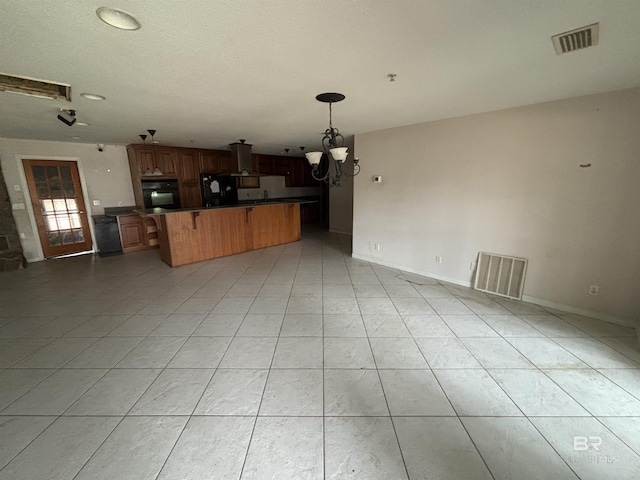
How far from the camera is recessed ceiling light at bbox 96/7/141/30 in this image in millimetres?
1284

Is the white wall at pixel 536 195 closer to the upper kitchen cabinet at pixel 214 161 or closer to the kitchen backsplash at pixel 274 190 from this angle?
the upper kitchen cabinet at pixel 214 161

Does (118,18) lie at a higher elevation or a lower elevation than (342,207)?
higher

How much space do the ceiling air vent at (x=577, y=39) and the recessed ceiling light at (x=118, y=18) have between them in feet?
8.26

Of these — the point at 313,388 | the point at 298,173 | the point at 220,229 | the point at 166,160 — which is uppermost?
the point at 166,160

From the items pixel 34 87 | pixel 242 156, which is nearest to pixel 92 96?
pixel 34 87

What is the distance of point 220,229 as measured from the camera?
16.7ft

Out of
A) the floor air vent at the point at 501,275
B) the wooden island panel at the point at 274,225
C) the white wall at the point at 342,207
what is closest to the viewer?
the floor air vent at the point at 501,275

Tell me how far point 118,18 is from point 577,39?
275 cm

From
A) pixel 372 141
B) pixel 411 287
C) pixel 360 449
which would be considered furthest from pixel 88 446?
pixel 372 141

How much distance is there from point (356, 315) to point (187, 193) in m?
5.32

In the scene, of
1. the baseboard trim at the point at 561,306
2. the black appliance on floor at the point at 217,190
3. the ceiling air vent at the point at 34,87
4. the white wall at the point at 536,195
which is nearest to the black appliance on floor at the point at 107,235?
the black appliance on floor at the point at 217,190

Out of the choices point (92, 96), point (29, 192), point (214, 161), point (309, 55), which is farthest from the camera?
point (214, 161)

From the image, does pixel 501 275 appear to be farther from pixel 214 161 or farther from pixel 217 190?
pixel 214 161

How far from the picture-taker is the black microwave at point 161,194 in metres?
5.56
